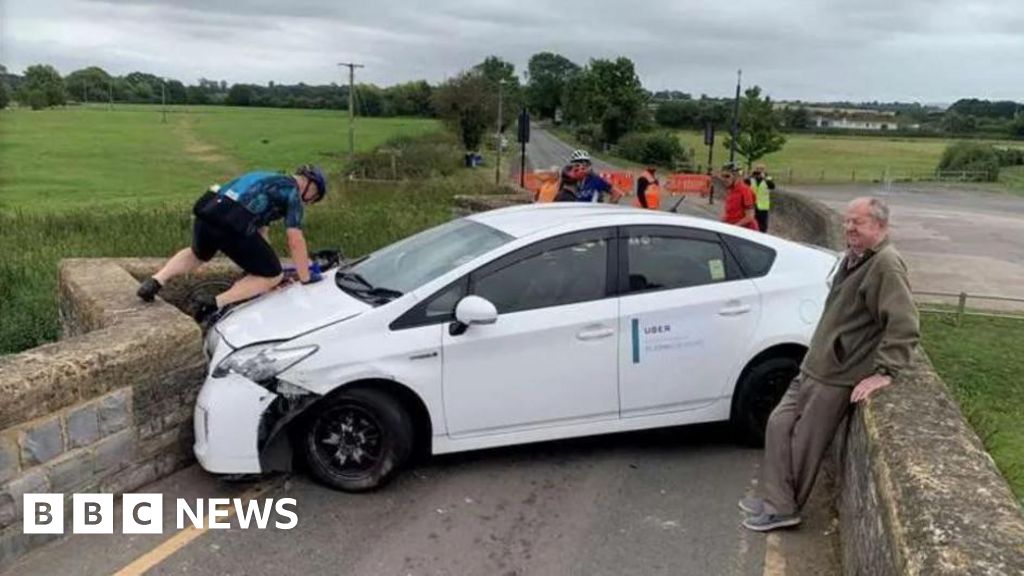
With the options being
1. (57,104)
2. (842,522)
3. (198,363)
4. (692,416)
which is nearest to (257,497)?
(198,363)

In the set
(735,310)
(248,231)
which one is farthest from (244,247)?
(735,310)

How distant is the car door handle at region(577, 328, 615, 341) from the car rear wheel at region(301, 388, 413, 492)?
43.5 inches

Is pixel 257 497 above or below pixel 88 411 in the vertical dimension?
below

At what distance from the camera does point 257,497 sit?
15.6ft

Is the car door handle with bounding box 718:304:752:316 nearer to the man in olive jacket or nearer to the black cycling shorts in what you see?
the man in olive jacket

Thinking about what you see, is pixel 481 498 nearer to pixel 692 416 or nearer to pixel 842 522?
pixel 692 416

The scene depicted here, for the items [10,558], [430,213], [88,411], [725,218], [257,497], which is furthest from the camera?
[430,213]

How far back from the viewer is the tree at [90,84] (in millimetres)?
165500

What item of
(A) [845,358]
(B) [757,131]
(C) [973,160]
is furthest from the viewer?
Answer: (C) [973,160]

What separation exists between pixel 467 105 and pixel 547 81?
94554mm

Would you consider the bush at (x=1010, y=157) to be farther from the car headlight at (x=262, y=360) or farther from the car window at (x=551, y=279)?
the car headlight at (x=262, y=360)

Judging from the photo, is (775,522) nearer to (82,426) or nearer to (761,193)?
(82,426)

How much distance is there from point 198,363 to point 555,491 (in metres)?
2.21

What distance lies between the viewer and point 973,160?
251 ft
